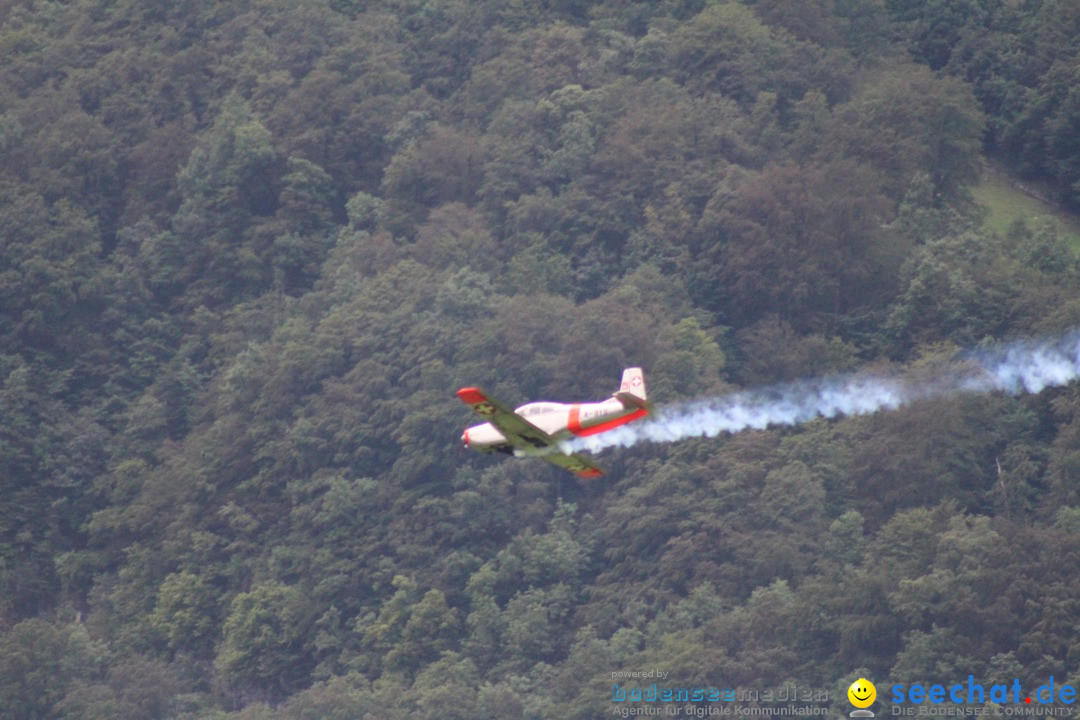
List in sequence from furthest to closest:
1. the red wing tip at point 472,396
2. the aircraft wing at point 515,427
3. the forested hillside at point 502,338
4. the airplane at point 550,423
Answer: the forested hillside at point 502,338
the airplane at point 550,423
the aircraft wing at point 515,427
the red wing tip at point 472,396

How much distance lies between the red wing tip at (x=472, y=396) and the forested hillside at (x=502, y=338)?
914 inches

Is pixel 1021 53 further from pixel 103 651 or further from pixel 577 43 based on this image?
pixel 103 651

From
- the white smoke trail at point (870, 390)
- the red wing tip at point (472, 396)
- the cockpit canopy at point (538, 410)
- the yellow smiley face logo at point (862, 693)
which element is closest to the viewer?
the red wing tip at point (472, 396)

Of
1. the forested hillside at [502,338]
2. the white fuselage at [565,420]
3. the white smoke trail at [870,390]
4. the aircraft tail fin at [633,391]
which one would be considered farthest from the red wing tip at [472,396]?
the forested hillside at [502,338]

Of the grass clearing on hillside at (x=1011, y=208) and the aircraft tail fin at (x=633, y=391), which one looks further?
the grass clearing on hillside at (x=1011, y=208)

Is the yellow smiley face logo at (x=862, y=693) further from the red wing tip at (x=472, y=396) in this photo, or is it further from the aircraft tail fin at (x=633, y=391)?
the red wing tip at (x=472, y=396)

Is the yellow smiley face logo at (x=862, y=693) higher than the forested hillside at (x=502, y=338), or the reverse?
the forested hillside at (x=502, y=338)

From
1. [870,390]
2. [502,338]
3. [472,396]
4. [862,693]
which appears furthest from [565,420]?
[502,338]

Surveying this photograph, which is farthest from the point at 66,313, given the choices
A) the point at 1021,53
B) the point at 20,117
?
the point at 1021,53

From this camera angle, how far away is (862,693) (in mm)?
61469

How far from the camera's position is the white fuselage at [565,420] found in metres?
45.4

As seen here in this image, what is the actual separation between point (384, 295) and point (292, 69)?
17.2 metres

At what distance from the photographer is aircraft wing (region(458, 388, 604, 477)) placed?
143 feet

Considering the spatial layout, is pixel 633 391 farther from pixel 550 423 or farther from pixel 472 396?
pixel 472 396
